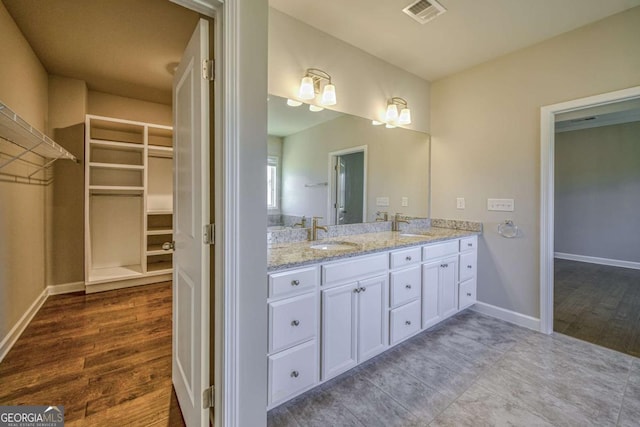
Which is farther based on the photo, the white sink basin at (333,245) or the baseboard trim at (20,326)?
the white sink basin at (333,245)

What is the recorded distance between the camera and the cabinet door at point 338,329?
1.66 metres

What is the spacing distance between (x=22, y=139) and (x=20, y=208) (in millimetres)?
627

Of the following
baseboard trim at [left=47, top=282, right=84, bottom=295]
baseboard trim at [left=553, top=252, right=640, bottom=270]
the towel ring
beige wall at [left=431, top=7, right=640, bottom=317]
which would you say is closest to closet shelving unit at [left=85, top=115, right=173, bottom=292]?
baseboard trim at [left=47, top=282, right=84, bottom=295]

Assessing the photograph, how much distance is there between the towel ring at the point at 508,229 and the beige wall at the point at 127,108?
4427 mm

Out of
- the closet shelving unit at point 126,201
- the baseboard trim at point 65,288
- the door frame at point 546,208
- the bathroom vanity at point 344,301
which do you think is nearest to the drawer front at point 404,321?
the bathroom vanity at point 344,301

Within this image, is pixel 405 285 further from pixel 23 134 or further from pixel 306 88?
pixel 23 134

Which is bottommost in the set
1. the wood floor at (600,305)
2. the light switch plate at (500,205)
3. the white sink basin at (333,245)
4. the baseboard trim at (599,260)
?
the wood floor at (600,305)

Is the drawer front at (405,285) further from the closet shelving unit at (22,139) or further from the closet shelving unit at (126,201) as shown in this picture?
the closet shelving unit at (126,201)

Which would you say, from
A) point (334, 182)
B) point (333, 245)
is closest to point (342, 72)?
point (334, 182)

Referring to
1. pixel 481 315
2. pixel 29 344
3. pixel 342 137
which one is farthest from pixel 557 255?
pixel 29 344

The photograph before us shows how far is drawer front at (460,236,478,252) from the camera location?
272 centimetres

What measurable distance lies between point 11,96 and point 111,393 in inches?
93.7

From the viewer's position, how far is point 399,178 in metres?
3.04

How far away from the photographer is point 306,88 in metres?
2.16
